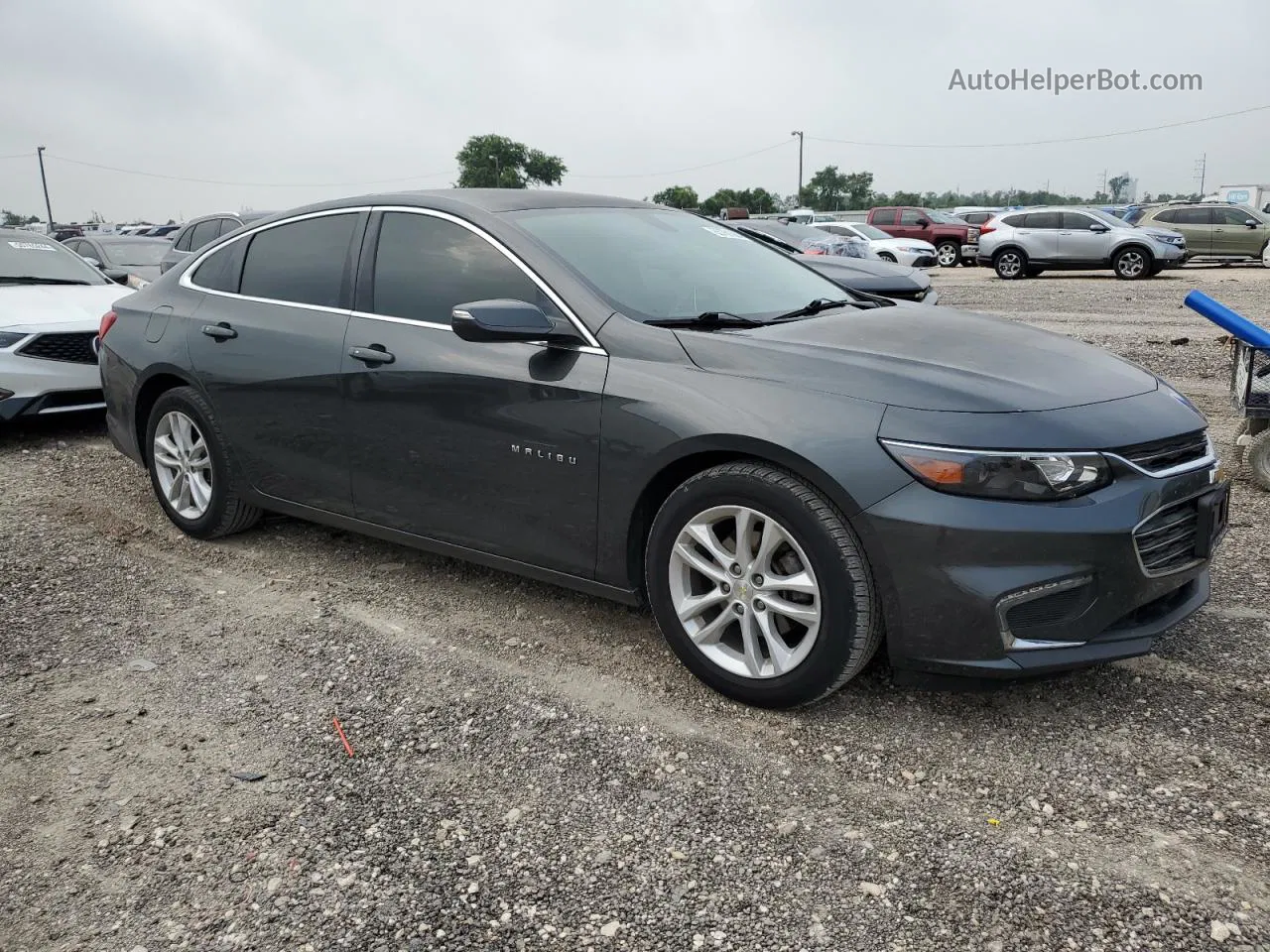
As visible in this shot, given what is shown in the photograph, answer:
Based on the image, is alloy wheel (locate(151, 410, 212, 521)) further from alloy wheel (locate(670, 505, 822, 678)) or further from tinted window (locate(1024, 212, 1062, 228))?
tinted window (locate(1024, 212, 1062, 228))

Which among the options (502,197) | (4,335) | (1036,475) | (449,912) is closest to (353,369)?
(502,197)

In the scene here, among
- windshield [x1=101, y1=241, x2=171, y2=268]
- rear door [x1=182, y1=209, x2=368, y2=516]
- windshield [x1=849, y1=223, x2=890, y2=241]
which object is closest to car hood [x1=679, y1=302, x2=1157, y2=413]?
rear door [x1=182, y1=209, x2=368, y2=516]

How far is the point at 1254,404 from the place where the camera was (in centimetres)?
518

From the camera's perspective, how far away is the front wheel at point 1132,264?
2161 cm

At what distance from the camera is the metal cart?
5.12m

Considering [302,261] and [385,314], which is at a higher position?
[302,261]

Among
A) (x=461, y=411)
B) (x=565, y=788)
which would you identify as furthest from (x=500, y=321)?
(x=565, y=788)

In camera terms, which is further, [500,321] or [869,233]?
[869,233]

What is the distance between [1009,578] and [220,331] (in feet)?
11.6

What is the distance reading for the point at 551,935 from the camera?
2330 mm

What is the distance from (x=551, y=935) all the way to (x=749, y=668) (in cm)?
114

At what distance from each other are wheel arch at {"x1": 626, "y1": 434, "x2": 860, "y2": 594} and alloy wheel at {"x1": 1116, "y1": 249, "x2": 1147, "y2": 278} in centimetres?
2148

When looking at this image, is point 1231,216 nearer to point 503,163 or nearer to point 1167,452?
point 1167,452

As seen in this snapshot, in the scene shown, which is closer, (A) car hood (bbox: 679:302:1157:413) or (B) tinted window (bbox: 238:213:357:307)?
(A) car hood (bbox: 679:302:1157:413)
